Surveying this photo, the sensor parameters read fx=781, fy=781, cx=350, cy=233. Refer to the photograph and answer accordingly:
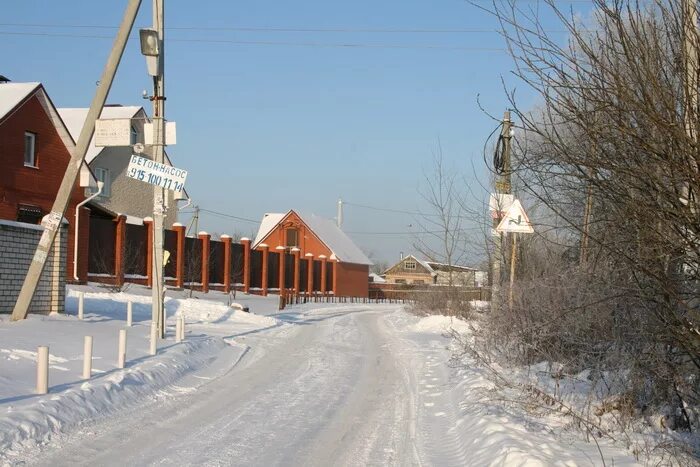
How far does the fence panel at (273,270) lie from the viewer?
51.2m

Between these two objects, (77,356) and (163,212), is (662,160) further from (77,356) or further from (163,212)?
(163,212)

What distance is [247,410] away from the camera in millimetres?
9977

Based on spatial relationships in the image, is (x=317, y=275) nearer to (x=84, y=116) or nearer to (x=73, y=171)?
(x=84, y=116)

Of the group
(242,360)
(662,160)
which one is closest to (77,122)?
(242,360)

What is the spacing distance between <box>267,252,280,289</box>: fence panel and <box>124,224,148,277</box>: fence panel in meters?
15.8

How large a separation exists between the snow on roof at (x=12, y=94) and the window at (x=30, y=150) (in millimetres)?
1605

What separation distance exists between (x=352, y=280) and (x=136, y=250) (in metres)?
38.5

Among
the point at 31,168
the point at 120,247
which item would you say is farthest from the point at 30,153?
the point at 120,247

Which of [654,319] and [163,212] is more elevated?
[163,212]

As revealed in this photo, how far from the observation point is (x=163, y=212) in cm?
1672

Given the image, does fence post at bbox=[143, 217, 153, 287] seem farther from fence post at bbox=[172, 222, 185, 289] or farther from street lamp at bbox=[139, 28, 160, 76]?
street lamp at bbox=[139, 28, 160, 76]

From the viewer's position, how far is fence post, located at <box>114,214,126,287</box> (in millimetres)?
32594

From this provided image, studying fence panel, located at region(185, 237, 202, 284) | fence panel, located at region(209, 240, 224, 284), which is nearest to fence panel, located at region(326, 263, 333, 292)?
fence panel, located at region(209, 240, 224, 284)

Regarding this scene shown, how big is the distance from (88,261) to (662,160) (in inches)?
1160
